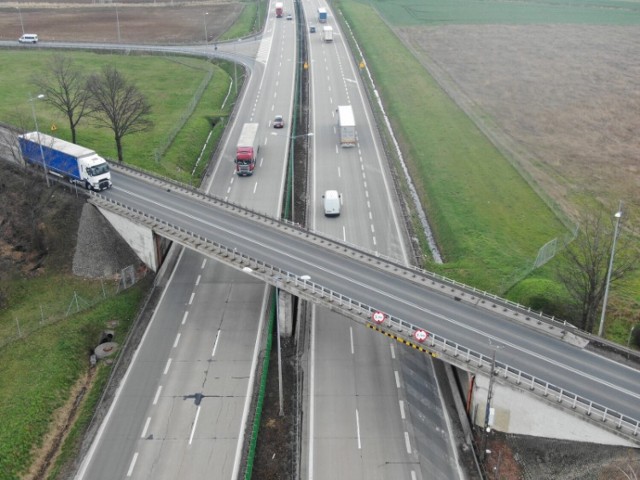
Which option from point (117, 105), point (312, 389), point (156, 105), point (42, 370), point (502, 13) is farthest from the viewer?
point (502, 13)

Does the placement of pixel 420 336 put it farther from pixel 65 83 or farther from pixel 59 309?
pixel 65 83

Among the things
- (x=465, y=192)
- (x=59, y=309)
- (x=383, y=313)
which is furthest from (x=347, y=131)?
(x=383, y=313)

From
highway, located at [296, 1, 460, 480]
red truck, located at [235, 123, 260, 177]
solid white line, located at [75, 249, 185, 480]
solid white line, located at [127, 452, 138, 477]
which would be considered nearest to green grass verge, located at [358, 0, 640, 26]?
red truck, located at [235, 123, 260, 177]

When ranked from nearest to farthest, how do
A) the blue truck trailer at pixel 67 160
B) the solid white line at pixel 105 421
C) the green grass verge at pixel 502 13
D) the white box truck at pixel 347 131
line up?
the solid white line at pixel 105 421, the blue truck trailer at pixel 67 160, the white box truck at pixel 347 131, the green grass verge at pixel 502 13

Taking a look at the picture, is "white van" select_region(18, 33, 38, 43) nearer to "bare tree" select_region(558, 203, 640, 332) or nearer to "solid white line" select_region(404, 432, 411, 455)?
"bare tree" select_region(558, 203, 640, 332)

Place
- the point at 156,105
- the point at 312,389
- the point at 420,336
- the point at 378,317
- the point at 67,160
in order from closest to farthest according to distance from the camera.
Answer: the point at 420,336 → the point at 378,317 → the point at 312,389 → the point at 67,160 → the point at 156,105

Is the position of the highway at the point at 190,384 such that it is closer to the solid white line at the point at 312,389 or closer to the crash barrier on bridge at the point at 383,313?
the solid white line at the point at 312,389

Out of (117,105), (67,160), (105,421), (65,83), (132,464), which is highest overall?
(65,83)

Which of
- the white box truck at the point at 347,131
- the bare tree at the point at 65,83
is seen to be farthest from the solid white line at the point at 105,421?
the bare tree at the point at 65,83
